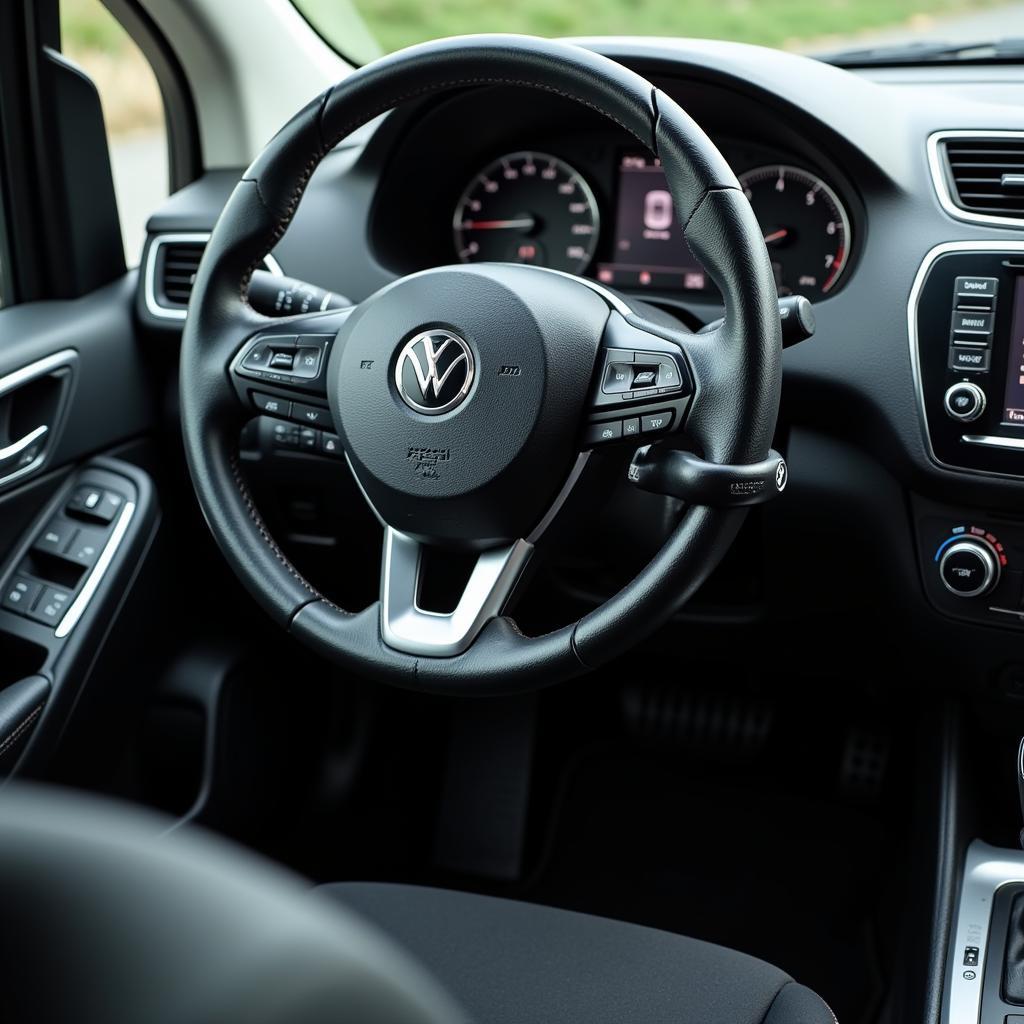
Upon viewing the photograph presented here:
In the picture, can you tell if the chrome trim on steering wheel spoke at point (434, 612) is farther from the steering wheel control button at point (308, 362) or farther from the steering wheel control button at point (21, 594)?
the steering wheel control button at point (21, 594)

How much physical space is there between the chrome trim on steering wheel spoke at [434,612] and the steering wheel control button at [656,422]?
6.2 inches

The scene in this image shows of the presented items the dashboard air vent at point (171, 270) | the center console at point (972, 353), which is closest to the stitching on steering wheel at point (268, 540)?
the dashboard air vent at point (171, 270)

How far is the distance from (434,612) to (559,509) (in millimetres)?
147

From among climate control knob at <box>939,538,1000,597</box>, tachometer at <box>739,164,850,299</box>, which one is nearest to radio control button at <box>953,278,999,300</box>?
tachometer at <box>739,164,850,299</box>

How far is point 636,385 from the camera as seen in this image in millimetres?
1167

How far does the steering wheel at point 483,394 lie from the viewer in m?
1.11

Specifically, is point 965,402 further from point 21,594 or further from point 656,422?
point 21,594

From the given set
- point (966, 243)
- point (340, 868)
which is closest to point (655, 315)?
point (966, 243)

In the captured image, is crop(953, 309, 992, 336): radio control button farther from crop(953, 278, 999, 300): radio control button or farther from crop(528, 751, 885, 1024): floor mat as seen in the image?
crop(528, 751, 885, 1024): floor mat

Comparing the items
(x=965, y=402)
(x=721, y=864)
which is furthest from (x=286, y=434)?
(x=721, y=864)

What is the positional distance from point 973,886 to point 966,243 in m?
0.70

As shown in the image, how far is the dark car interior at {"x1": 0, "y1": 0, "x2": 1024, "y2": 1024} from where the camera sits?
1.19 meters

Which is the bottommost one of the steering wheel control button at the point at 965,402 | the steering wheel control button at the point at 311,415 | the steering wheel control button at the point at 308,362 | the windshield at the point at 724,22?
the steering wheel control button at the point at 965,402

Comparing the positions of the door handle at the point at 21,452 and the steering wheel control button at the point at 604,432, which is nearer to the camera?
the steering wheel control button at the point at 604,432
